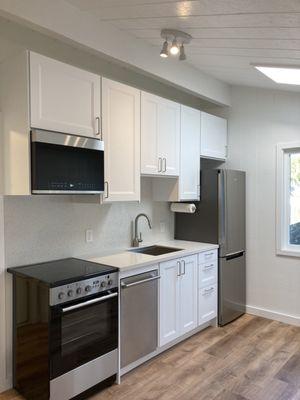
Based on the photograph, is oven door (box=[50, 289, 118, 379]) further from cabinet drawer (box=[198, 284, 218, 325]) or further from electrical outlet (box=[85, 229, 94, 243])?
cabinet drawer (box=[198, 284, 218, 325])

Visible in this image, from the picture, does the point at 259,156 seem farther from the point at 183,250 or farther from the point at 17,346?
the point at 17,346

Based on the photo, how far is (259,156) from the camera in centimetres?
400

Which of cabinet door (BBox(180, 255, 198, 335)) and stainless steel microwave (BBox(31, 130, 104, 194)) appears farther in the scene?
cabinet door (BBox(180, 255, 198, 335))

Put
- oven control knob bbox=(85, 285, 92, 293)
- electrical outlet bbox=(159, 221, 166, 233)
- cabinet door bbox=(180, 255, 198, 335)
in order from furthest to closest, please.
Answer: electrical outlet bbox=(159, 221, 166, 233) → cabinet door bbox=(180, 255, 198, 335) → oven control knob bbox=(85, 285, 92, 293)

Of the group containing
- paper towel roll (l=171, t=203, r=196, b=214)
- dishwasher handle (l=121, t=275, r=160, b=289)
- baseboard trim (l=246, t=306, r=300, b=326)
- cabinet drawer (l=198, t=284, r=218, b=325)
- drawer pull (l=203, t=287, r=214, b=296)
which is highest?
paper towel roll (l=171, t=203, r=196, b=214)

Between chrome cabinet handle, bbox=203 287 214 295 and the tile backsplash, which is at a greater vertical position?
the tile backsplash

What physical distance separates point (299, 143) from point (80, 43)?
2537mm

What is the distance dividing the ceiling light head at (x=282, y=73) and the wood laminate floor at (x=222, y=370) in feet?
8.39

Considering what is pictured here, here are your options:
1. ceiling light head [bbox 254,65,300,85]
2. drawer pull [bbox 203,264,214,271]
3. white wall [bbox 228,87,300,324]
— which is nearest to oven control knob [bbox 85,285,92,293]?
drawer pull [bbox 203,264,214,271]

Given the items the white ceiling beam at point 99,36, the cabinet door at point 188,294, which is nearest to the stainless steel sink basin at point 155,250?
the cabinet door at point 188,294

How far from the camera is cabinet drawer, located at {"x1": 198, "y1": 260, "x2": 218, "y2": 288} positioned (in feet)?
11.4

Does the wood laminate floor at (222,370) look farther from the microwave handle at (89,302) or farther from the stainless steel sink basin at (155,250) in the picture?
the stainless steel sink basin at (155,250)

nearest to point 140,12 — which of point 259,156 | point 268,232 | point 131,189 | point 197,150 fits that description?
point 131,189

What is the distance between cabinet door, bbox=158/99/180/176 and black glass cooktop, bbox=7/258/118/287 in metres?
1.23
